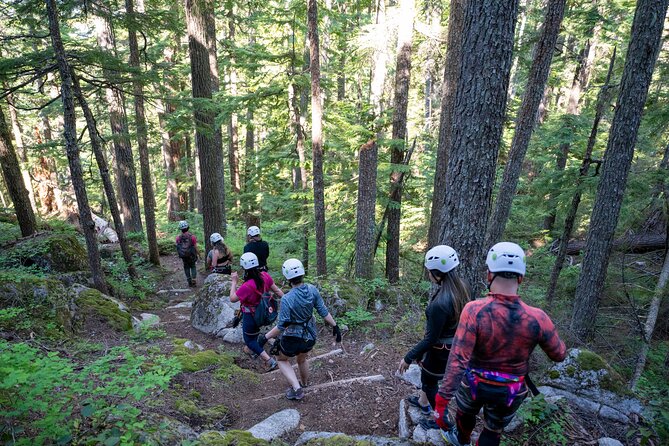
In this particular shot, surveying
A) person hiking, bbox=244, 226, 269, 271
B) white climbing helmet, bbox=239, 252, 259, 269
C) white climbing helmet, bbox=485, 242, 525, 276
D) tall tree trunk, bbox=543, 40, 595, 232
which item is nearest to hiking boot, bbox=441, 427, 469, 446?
white climbing helmet, bbox=485, 242, 525, 276

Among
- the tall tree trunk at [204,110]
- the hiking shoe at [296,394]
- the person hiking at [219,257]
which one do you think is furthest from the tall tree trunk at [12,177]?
the hiking shoe at [296,394]

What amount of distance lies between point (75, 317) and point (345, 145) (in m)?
8.29

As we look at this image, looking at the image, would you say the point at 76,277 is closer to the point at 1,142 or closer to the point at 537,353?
the point at 1,142

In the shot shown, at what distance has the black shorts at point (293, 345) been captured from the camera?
502cm

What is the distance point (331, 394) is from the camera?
17.5 feet

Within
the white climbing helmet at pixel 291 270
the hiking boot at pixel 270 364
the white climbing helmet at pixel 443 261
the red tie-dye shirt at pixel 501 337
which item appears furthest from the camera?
the hiking boot at pixel 270 364

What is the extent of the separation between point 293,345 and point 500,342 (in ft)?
10.1

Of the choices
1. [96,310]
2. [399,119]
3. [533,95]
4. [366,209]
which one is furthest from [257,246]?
[533,95]

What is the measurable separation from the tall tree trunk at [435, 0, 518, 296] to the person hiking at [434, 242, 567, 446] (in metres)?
2.36

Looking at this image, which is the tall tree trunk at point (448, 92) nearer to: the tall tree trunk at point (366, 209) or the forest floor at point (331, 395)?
the tall tree trunk at point (366, 209)

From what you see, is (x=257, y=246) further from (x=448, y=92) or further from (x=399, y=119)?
(x=448, y=92)

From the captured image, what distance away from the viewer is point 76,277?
897 centimetres

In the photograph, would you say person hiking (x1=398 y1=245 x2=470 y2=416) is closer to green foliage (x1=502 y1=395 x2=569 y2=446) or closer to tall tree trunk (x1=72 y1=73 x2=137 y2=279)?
green foliage (x1=502 y1=395 x2=569 y2=446)

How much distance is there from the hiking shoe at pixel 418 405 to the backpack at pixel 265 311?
286 centimetres
